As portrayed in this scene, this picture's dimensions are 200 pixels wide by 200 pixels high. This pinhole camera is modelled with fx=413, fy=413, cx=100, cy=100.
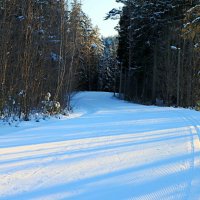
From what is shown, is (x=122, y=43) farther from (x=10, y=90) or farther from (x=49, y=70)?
(x=10, y=90)

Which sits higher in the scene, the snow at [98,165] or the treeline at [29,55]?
the treeline at [29,55]

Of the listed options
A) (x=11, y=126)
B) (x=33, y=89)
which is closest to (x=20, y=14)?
(x=33, y=89)

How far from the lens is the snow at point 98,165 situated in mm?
5953

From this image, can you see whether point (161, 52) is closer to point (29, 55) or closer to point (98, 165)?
point (29, 55)

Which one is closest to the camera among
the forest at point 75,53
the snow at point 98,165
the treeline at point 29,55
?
the snow at point 98,165

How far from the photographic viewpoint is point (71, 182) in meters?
6.45

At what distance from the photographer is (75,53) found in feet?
97.0

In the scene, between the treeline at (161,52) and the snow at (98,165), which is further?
the treeline at (161,52)

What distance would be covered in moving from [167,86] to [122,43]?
53.4 feet

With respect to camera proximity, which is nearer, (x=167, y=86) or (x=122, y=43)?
(x=167, y=86)

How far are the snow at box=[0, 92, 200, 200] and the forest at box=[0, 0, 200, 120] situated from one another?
408 centimetres

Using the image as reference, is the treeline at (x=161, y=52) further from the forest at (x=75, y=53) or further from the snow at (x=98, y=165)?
the snow at (x=98, y=165)

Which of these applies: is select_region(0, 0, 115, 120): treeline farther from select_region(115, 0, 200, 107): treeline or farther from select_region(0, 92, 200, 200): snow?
select_region(115, 0, 200, 107): treeline

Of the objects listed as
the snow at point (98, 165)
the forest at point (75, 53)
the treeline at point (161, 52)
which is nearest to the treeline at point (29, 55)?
the forest at point (75, 53)
